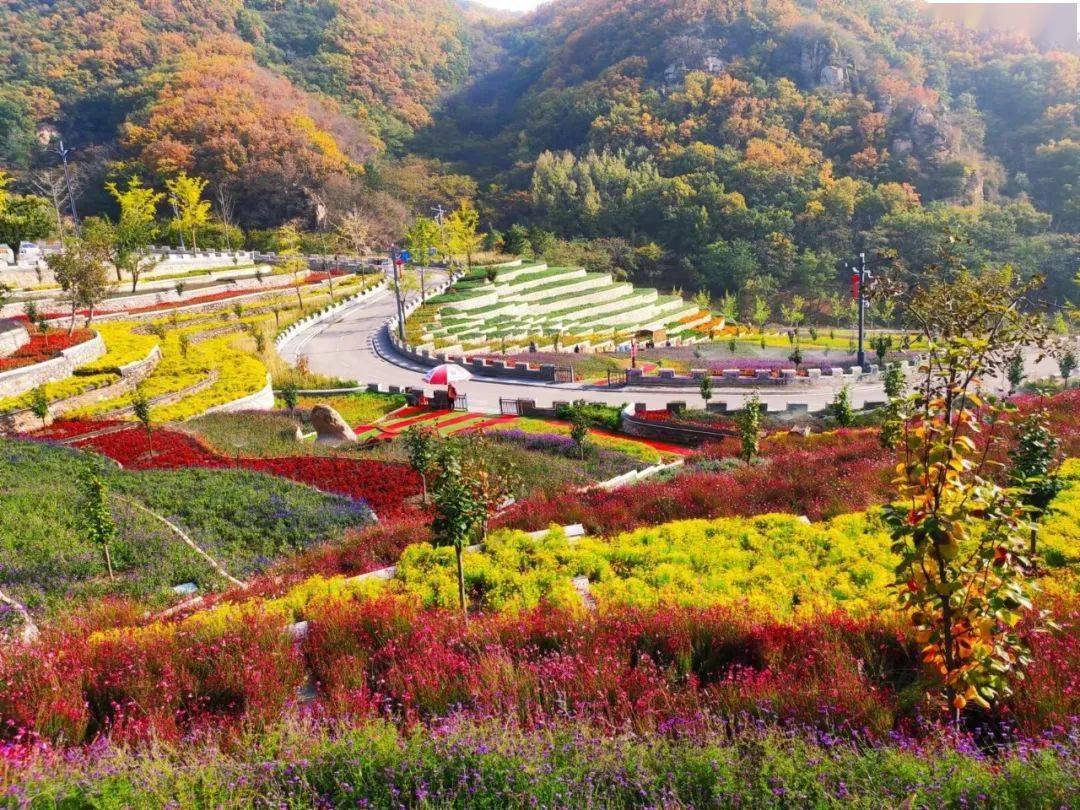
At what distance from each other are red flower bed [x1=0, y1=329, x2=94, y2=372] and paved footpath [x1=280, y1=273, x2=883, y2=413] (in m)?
11.2

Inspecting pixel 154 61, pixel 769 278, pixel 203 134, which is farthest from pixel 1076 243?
pixel 154 61

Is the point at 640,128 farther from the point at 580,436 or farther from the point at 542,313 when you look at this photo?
the point at 580,436

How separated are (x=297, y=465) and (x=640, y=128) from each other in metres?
96.8

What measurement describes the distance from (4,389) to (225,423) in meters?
7.66

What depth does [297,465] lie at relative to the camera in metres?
19.1

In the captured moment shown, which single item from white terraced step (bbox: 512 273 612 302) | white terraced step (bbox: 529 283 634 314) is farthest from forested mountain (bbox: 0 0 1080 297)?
white terraced step (bbox: 529 283 634 314)

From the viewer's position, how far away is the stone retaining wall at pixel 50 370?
2494 cm

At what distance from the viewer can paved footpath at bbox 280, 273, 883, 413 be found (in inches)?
1226

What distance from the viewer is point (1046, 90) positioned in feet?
334

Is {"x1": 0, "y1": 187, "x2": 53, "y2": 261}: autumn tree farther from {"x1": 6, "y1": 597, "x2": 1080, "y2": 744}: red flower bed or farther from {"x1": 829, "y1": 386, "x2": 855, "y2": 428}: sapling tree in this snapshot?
{"x1": 6, "y1": 597, "x2": 1080, "y2": 744}: red flower bed

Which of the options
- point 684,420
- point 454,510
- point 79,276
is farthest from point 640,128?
point 454,510

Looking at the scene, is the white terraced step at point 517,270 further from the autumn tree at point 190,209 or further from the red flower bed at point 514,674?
the red flower bed at point 514,674

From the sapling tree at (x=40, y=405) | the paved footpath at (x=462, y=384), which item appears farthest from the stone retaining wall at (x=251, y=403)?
the paved footpath at (x=462, y=384)

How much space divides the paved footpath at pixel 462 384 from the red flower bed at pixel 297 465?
1084 centimetres
